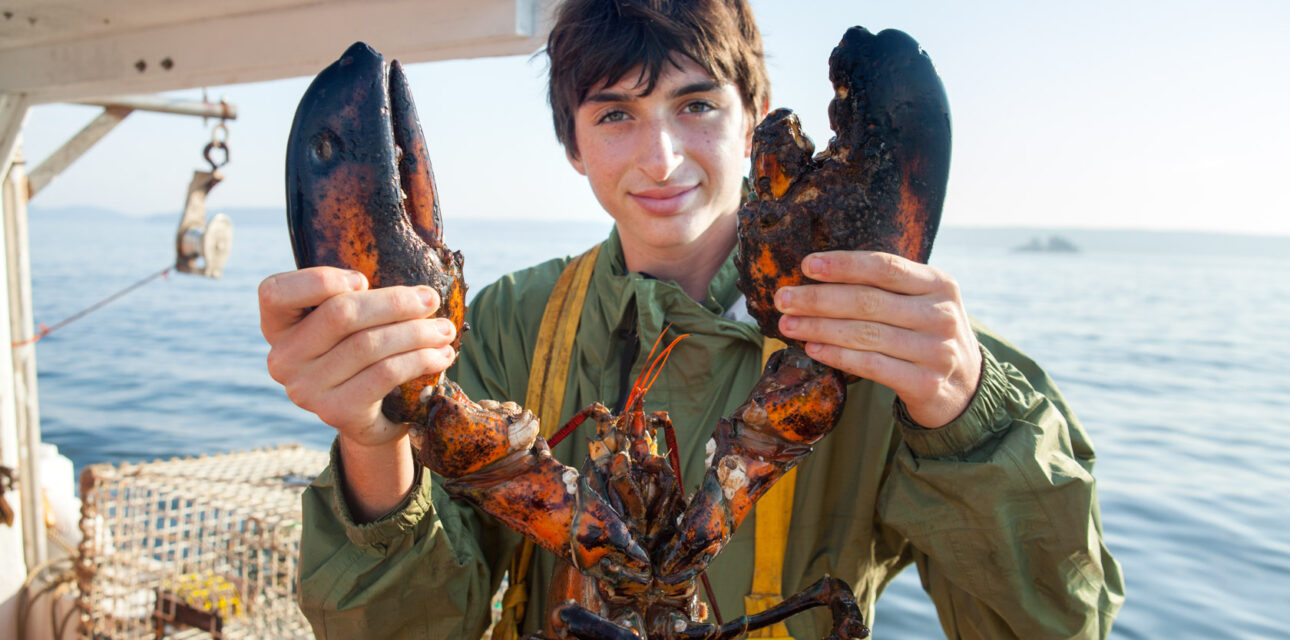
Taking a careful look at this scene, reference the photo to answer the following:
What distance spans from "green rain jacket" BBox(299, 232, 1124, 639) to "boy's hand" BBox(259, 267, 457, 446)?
40cm

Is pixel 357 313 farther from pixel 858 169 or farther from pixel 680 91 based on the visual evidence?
pixel 680 91

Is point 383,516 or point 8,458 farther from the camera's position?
point 8,458

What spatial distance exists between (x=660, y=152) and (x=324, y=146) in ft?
3.17

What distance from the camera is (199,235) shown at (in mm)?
5684

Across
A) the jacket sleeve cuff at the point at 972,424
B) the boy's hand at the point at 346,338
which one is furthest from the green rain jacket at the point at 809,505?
the boy's hand at the point at 346,338

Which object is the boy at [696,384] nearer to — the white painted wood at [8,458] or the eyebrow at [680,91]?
the eyebrow at [680,91]

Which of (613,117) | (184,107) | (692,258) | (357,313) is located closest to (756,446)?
(357,313)

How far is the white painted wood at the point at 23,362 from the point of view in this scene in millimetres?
4531

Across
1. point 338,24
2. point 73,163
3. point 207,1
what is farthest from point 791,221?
point 73,163

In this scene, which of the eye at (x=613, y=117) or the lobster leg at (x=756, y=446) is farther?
the eye at (x=613, y=117)

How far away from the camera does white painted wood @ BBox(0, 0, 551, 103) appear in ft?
9.78

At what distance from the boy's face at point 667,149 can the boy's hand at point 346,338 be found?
2.87ft

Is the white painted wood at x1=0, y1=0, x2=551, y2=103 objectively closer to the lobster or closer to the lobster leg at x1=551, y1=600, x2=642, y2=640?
the lobster

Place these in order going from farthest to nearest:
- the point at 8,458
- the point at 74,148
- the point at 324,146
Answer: the point at 74,148 → the point at 8,458 → the point at 324,146
